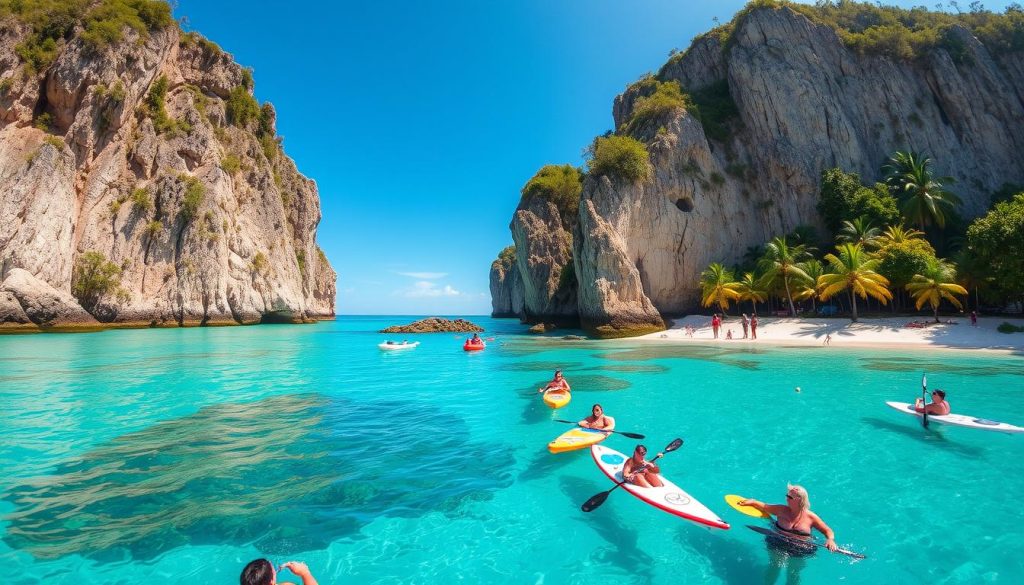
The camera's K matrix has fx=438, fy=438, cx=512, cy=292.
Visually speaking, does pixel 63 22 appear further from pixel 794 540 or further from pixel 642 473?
pixel 794 540

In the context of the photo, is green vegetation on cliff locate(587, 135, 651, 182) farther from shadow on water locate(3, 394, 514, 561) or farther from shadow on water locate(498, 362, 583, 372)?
shadow on water locate(3, 394, 514, 561)

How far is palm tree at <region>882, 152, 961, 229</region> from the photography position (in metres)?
38.1

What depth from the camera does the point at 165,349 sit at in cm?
3058

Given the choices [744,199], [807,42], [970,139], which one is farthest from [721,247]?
[970,139]

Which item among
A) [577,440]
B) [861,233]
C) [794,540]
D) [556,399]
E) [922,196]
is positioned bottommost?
[794,540]

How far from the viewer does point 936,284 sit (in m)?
29.7

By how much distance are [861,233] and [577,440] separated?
132 ft

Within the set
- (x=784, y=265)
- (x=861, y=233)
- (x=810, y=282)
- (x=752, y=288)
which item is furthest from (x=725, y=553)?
(x=861, y=233)

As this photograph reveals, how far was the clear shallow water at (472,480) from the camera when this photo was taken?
5754 mm

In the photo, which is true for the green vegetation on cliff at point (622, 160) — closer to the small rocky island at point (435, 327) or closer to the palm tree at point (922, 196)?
the palm tree at point (922, 196)

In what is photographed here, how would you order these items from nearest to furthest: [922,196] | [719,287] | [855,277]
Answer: [855,277] < [922,196] < [719,287]

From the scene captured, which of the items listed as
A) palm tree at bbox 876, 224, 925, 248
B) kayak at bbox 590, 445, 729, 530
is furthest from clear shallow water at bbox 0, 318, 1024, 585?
palm tree at bbox 876, 224, 925, 248

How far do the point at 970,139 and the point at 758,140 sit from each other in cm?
2187

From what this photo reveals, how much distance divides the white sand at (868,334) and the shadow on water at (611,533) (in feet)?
94.0
